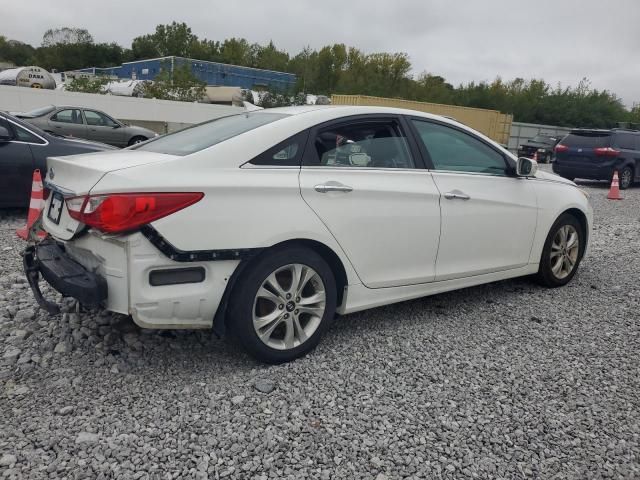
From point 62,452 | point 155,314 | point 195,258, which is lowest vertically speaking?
point 62,452

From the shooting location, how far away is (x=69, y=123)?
1574 cm

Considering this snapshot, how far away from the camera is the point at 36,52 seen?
3693 inches

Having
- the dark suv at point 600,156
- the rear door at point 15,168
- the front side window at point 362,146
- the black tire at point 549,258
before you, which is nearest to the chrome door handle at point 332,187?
the front side window at point 362,146

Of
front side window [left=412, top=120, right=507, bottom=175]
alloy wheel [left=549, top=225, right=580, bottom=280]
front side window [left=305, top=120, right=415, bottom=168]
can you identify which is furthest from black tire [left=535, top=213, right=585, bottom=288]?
front side window [left=305, top=120, right=415, bottom=168]

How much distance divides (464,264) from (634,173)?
1318 centimetres

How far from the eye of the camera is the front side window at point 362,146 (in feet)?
11.3

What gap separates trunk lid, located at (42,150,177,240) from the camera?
2.92 m

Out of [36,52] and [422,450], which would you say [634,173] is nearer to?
[422,450]


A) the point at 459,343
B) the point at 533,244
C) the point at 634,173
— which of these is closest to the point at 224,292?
the point at 459,343

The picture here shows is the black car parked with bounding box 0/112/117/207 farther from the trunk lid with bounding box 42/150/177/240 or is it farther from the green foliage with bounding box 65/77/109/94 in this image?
the green foliage with bounding box 65/77/109/94

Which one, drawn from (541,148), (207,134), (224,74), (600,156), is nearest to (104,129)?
(600,156)

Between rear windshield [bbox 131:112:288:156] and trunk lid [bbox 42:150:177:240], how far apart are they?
148 mm

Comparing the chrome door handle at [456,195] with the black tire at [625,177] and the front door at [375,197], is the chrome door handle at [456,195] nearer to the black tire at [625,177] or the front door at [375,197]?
the front door at [375,197]

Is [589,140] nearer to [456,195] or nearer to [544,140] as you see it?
[456,195]
